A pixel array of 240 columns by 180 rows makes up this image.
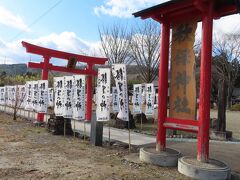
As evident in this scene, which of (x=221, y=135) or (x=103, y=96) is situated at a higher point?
(x=103, y=96)

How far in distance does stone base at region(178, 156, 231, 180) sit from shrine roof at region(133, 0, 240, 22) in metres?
3.32

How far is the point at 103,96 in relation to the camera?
34.3 feet

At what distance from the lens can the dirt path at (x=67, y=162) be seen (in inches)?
269

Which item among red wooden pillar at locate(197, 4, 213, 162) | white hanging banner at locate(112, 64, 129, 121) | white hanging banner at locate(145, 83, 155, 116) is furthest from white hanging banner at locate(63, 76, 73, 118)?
red wooden pillar at locate(197, 4, 213, 162)

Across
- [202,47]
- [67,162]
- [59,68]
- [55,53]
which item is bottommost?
[67,162]

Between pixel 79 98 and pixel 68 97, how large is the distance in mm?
563

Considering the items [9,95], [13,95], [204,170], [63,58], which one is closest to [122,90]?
[204,170]

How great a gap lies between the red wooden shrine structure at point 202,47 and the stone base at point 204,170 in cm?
23

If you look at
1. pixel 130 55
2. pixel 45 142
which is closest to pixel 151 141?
pixel 45 142

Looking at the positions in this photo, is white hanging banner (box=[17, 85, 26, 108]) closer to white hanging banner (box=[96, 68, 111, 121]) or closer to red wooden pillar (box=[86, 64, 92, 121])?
red wooden pillar (box=[86, 64, 92, 121])

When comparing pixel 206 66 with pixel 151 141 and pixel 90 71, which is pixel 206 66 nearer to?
pixel 151 141

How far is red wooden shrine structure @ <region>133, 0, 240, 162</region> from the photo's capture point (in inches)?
283

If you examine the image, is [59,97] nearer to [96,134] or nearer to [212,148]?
[96,134]

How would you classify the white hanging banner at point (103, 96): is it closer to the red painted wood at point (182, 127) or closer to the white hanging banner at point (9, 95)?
the red painted wood at point (182, 127)
